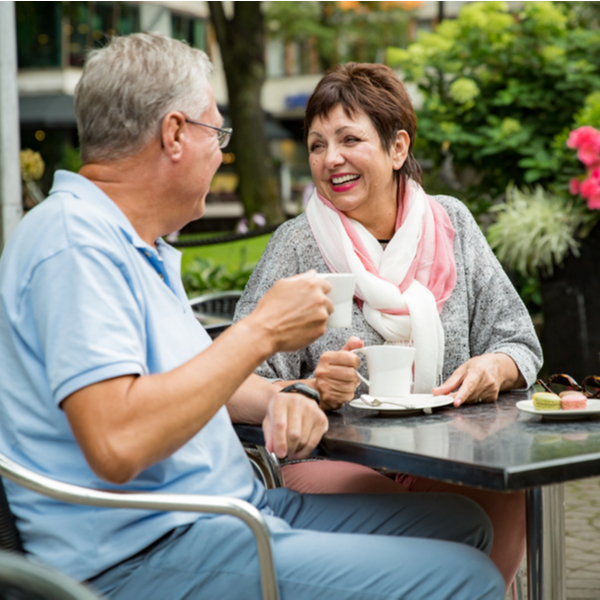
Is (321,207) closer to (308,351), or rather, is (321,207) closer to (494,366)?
(308,351)

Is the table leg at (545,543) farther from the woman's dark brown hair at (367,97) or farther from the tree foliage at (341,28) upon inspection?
the tree foliage at (341,28)

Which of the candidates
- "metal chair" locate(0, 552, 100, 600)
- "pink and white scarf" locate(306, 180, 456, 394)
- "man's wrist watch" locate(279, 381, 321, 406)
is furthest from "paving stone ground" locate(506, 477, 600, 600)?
"metal chair" locate(0, 552, 100, 600)

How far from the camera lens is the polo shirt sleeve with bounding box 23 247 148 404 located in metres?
1.36

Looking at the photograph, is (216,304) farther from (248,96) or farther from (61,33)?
(61,33)

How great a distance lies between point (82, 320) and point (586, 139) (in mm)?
4352

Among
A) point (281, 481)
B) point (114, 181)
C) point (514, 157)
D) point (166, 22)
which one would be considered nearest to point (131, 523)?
point (114, 181)

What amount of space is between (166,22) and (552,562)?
117 feet

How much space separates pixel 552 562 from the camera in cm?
196

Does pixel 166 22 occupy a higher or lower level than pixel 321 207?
higher

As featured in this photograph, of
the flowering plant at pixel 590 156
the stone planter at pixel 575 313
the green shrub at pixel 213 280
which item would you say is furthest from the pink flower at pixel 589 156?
the green shrub at pixel 213 280

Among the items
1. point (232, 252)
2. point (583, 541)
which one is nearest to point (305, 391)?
point (583, 541)

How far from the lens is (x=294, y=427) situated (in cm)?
178

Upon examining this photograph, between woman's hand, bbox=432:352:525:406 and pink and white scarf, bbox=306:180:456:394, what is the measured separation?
0.16 meters

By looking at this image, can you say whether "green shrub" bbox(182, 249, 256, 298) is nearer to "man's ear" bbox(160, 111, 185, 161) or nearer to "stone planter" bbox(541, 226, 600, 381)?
"stone planter" bbox(541, 226, 600, 381)
